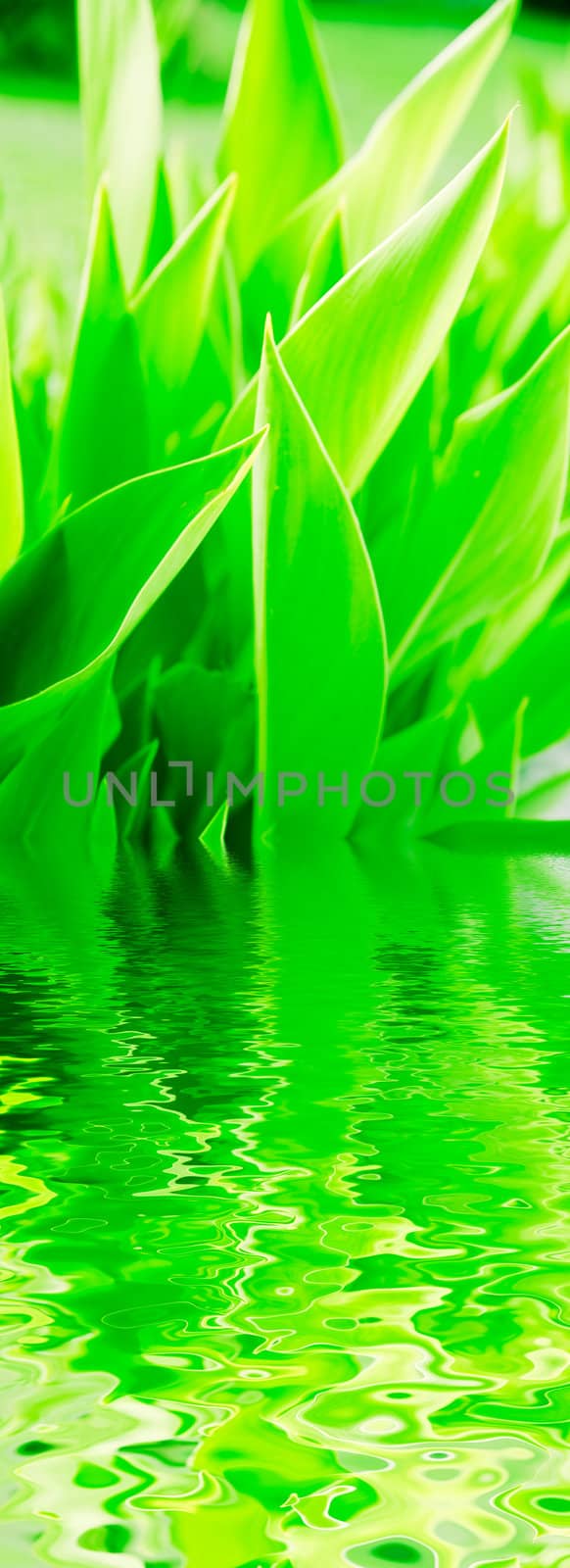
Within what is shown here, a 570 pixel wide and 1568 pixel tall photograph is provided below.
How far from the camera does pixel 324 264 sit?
3.28ft

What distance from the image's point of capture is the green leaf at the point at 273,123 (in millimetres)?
1047

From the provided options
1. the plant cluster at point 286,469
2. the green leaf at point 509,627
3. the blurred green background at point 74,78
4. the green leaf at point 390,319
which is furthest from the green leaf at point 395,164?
the blurred green background at point 74,78

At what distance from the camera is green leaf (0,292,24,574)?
0.96m

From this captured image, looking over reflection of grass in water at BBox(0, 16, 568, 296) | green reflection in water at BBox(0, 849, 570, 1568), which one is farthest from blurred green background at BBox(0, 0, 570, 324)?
green reflection in water at BBox(0, 849, 570, 1568)

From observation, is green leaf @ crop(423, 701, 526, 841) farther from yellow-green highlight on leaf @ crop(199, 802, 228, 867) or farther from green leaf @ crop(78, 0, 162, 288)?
green leaf @ crop(78, 0, 162, 288)

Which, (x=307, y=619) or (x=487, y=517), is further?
(x=487, y=517)

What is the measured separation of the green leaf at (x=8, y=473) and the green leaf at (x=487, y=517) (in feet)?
0.87

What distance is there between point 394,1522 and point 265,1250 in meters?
0.09

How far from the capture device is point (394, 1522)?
196mm

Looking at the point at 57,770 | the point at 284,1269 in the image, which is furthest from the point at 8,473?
the point at 284,1269

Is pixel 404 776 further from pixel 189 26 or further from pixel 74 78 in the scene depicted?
pixel 74 78

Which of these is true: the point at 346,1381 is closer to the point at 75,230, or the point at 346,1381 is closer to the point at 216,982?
the point at 216,982

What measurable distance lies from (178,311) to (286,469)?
0.20 m

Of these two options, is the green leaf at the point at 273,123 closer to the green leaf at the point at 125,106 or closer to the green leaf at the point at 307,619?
the green leaf at the point at 125,106
